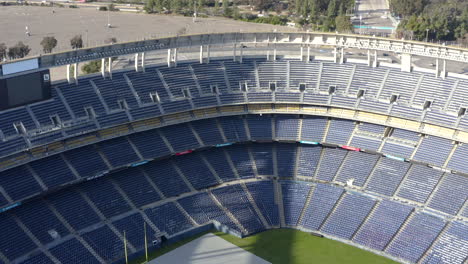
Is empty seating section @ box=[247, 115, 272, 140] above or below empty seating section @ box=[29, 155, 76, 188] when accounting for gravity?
above

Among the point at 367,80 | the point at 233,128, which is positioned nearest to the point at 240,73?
the point at 233,128

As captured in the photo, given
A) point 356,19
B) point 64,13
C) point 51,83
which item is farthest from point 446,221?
point 64,13

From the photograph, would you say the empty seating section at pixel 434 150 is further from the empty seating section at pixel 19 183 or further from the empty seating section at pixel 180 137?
the empty seating section at pixel 19 183

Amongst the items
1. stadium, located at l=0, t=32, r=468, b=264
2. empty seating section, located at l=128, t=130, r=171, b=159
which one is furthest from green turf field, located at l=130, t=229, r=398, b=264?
empty seating section, located at l=128, t=130, r=171, b=159

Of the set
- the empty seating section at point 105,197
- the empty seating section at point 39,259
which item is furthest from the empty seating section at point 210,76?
the empty seating section at point 39,259

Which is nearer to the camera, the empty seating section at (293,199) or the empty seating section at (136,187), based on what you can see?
the empty seating section at (136,187)

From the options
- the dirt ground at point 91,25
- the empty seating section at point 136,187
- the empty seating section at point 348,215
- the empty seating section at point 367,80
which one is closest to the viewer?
the empty seating section at point 348,215

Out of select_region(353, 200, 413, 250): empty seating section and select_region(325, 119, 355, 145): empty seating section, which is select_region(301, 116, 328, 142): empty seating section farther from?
select_region(353, 200, 413, 250): empty seating section
